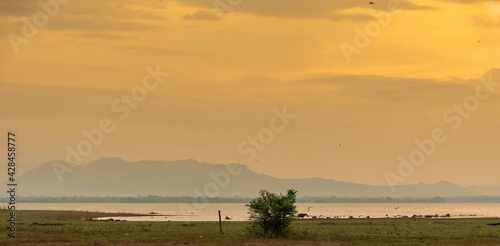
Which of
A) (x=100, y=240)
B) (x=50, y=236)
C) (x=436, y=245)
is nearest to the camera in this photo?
(x=436, y=245)

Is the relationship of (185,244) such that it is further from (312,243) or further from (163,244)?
(312,243)

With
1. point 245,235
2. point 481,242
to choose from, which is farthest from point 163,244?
point 481,242

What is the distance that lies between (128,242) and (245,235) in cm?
1056

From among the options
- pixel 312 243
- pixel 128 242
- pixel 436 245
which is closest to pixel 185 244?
pixel 128 242

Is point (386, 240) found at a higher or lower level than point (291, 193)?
lower

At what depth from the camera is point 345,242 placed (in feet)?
167

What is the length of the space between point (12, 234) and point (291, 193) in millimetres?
22060

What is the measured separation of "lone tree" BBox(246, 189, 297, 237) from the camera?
56094 mm

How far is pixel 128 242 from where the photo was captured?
5091cm

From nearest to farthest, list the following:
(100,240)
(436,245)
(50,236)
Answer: (436,245)
(100,240)
(50,236)

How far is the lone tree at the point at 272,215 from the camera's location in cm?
5609

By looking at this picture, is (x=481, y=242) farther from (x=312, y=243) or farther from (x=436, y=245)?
(x=312, y=243)

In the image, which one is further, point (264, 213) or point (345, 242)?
point (264, 213)

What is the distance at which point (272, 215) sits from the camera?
56438mm
